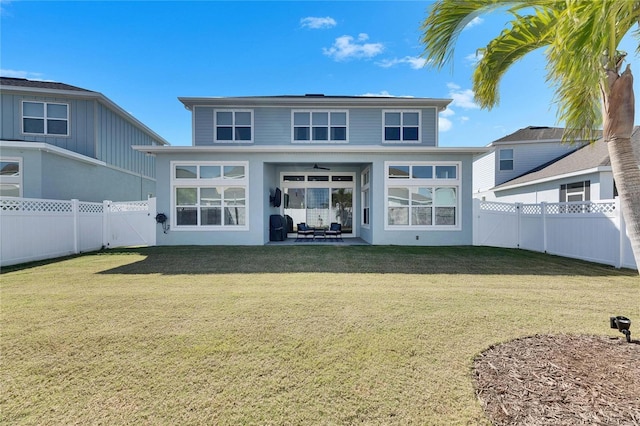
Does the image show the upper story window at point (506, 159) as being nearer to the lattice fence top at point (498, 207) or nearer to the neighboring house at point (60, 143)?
the lattice fence top at point (498, 207)

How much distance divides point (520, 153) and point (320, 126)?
528 inches

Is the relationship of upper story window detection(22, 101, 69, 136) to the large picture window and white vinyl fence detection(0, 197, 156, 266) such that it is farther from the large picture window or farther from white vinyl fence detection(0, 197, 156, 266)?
the large picture window

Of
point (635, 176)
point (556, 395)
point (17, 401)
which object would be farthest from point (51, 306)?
point (635, 176)

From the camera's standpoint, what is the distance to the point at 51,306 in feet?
14.4

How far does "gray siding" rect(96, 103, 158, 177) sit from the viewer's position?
45.1 feet

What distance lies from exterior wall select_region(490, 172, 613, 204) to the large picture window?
547 inches

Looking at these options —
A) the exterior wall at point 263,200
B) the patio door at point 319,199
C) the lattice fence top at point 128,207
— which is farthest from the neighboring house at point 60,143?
the patio door at point 319,199

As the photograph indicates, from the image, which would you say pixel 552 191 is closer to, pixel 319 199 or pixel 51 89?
pixel 319 199

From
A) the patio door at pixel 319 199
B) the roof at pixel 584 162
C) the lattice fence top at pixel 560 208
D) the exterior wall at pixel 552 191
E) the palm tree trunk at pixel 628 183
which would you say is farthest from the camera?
the patio door at pixel 319 199

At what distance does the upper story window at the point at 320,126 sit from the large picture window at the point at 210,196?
12.2ft

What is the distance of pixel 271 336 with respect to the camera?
3359 mm

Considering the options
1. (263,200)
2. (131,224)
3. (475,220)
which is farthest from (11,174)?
(475,220)

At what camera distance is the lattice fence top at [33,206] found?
7820mm

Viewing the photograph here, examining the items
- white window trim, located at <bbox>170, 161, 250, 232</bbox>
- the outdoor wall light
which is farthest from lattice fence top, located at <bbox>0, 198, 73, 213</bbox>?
the outdoor wall light
